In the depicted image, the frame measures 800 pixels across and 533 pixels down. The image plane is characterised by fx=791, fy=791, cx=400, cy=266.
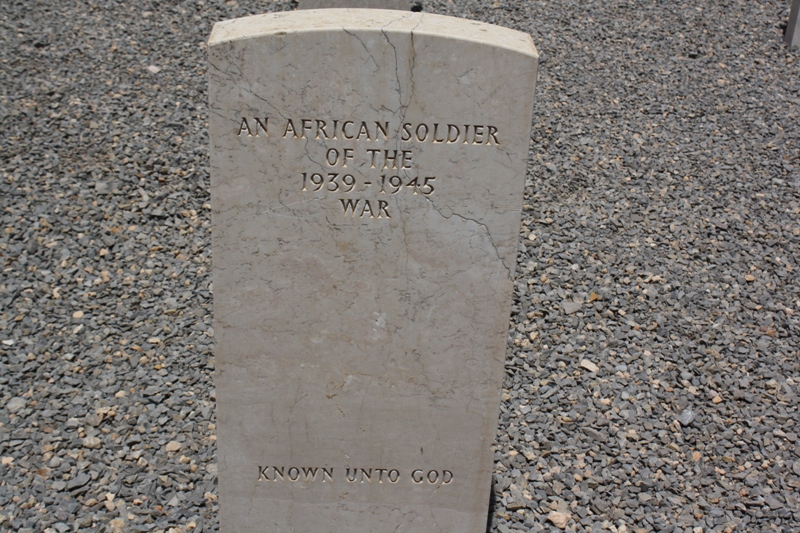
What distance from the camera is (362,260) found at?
9.62 ft

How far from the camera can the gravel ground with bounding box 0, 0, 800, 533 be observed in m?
3.86

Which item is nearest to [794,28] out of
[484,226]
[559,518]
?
[559,518]

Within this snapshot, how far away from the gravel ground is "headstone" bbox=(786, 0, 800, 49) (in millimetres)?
142

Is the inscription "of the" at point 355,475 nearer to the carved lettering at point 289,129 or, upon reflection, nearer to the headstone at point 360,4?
the carved lettering at point 289,129

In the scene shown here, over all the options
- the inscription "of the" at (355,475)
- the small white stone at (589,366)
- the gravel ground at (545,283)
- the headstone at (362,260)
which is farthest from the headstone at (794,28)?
the inscription "of the" at (355,475)

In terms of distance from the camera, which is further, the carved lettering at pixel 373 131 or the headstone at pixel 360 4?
the headstone at pixel 360 4

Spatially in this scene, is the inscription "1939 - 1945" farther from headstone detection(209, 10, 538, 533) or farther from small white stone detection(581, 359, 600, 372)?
small white stone detection(581, 359, 600, 372)

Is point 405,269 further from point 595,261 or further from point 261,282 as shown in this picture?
point 595,261

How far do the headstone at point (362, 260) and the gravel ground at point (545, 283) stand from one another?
2.19 feet

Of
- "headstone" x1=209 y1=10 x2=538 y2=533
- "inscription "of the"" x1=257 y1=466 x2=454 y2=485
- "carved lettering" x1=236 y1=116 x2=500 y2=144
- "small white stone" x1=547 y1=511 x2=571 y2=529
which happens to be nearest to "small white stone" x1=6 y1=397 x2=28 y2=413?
"headstone" x1=209 y1=10 x2=538 y2=533

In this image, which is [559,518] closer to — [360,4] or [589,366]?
[589,366]

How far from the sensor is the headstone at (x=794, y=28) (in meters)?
7.93

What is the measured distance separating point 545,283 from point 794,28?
4.83 metres

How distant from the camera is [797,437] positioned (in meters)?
4.20
